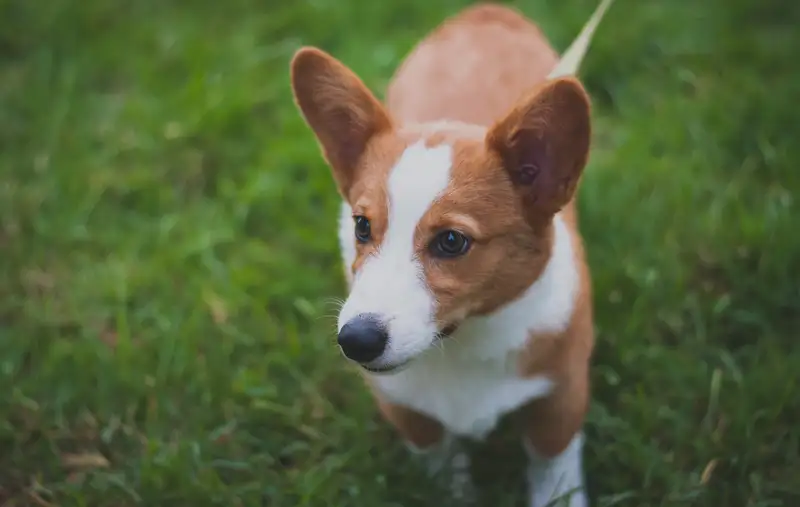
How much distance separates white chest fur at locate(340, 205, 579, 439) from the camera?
223 cm

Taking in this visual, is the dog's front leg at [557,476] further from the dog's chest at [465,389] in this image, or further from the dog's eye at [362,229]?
the dog's eye at [362,229]

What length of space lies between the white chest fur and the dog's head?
0.10 meters

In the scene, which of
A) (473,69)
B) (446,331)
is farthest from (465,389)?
(473,69)

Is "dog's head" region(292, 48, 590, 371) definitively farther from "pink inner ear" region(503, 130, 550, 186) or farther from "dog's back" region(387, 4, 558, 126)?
"dog's back" region(387, 4, 558, 126)

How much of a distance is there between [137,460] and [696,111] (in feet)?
7.99

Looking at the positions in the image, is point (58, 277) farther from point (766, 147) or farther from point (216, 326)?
point (766, 147)

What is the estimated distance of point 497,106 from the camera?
8.88ft

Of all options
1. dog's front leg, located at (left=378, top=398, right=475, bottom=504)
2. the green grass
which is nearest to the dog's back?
the green grass

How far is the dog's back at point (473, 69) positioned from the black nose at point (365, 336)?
2.92 feet

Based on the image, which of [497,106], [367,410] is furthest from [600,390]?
[497,106]

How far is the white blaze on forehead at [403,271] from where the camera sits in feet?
6.51

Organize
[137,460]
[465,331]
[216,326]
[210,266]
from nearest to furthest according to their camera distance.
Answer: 1. [465,331]
2. [137,460]
3. [216,326]
4. [210,266]

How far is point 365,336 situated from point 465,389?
474mm

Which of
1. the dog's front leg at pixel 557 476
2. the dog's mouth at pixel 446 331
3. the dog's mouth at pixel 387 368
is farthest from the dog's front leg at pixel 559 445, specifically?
the dog's mouth at pixel 387 368
